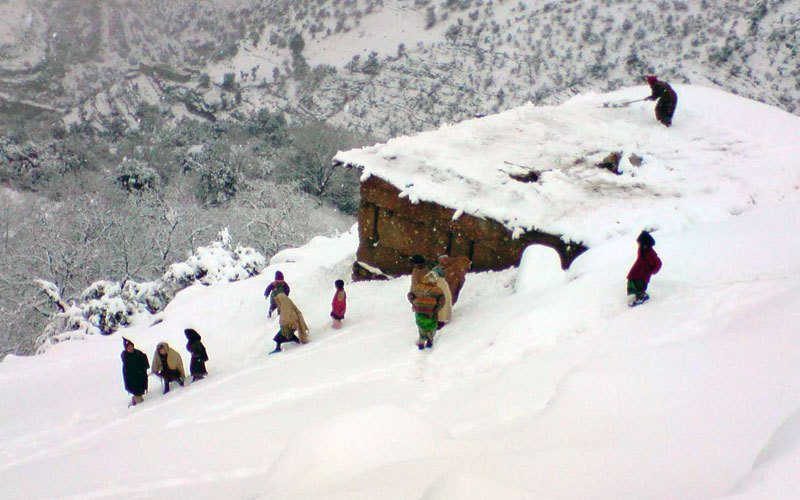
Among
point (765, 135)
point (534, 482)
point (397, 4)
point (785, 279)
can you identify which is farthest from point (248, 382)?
point (397, 4)

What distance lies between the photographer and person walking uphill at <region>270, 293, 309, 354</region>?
8.44 meters

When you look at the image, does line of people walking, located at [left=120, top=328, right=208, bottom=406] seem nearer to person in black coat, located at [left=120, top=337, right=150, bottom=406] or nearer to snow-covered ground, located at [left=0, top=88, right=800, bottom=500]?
person in black coat, located at [left=120, top=337, right=150, bottom=406]

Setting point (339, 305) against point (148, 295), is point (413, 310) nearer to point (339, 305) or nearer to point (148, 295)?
point (339, 305)

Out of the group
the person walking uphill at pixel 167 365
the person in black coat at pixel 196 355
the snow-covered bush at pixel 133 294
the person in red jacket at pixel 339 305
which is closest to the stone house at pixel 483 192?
the person in red jacket at pixel 339 305

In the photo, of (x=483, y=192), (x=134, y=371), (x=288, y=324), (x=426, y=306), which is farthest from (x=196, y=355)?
(x=483, y=192)

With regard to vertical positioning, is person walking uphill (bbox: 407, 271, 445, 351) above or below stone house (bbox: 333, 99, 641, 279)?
below

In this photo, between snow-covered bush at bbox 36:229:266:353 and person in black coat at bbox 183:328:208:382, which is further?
snow-covered bush at bbox 36:229:266:353

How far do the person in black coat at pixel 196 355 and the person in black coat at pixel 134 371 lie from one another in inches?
25.5

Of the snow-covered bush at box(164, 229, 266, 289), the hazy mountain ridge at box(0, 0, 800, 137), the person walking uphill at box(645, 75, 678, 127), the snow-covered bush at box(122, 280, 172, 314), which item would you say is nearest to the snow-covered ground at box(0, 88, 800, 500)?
the person walking uphill at box(645, 75, 678, 127)

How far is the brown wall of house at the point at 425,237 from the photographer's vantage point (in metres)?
8.72

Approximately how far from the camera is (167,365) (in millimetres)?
8406

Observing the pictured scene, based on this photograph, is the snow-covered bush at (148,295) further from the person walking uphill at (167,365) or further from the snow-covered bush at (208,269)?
the person walking uphill at (167,365)

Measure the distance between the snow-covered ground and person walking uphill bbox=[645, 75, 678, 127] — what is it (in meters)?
0.35

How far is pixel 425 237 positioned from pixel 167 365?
4.34m
